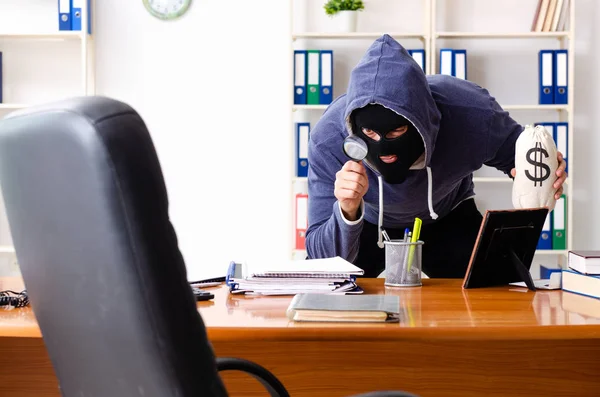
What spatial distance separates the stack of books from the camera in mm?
1583

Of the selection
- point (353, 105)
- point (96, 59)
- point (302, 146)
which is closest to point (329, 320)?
point (353, 105)

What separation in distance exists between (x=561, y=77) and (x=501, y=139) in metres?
1.81

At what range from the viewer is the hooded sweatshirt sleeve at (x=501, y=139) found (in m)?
2.34

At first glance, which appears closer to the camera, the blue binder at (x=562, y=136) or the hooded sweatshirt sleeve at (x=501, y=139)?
the hooded sweatshirt sleeve at (x=501, y=139)

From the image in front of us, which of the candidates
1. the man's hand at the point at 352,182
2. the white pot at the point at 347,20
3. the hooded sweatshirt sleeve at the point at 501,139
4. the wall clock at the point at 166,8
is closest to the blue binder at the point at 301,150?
the white pot at the point at 347,20

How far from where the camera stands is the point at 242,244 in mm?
4332

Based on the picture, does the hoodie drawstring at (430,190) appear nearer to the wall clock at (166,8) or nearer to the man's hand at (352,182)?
the man's hand at (352,182)

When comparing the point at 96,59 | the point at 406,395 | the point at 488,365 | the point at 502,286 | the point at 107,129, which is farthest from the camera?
the point at 96,59

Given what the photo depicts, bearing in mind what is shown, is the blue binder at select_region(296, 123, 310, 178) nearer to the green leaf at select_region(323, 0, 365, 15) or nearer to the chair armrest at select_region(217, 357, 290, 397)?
the green leaf at select_region(323, 0, 365, 15)

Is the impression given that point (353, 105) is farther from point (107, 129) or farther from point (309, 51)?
point (309, 51)

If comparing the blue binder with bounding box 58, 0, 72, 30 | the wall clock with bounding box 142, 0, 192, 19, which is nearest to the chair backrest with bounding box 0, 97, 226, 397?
the blue binder with bounding box 58, 0, 72, 30

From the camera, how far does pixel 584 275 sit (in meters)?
1.61

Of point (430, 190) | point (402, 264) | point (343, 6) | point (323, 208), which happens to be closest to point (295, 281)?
point (402, 264)

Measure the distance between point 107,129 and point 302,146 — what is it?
333 centimetres
